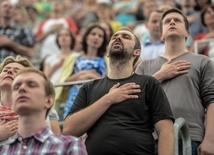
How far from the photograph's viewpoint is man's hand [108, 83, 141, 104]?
575 centimetres

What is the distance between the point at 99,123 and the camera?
5777 mm

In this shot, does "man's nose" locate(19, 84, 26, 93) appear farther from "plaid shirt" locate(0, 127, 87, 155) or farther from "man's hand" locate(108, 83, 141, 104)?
"man's hand" locate(108, 83, 141, 104)

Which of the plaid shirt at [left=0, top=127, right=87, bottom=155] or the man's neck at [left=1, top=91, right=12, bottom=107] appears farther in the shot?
the man's neck at [left=1, top=91, right=12, bottom=107]

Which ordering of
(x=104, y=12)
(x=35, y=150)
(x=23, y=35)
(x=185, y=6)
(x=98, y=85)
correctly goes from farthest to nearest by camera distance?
(x=104, y=12) < (x=185, y=6) < (x=23, y=35) < (x=98, y=85) < (x=35, y=150)

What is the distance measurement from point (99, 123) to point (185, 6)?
6658 mm

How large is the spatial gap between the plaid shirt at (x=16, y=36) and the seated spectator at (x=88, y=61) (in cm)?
140

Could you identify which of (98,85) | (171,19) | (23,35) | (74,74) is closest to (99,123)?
(98,85)

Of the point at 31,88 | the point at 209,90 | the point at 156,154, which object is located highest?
the point at 31,88

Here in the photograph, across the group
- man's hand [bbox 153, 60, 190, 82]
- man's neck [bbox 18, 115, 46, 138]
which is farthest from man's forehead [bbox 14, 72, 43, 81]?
man's hand [bbox 153, 60, 190, 82]

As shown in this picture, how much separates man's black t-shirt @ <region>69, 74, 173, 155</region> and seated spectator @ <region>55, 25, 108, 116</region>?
3.27 meters

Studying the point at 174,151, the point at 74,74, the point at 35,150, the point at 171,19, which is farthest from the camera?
the point at 74,74

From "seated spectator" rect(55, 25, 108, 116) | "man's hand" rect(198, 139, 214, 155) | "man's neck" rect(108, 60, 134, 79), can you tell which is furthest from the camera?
"seated spectator" rect(55, 25, 108, 116)

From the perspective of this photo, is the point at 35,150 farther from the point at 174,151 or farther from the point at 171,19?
the point at 171,19

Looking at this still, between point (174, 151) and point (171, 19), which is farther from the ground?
point (171, 19)
